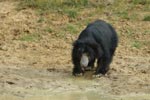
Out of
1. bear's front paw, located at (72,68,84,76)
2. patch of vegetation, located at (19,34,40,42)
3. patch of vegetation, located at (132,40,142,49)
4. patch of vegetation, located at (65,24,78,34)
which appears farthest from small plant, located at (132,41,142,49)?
bear's front paw, located at (72,68,84,76)

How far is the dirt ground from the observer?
941cm

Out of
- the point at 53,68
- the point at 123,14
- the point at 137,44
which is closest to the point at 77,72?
the point at 53,68

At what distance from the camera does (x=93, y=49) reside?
10.2m

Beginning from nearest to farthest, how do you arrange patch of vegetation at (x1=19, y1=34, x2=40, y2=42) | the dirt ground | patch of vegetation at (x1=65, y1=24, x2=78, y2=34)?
the dirt ground, patch of vegetation at (x1=19, y1=34, x2=40, y2=42), patch of vegetation at (x1=65, y1=24, x2=78, y2=34)

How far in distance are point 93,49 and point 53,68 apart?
121 centimetres

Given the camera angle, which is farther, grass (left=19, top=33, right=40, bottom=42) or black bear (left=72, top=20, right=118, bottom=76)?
grass (left=19, top=33, right=40, bottom=42)

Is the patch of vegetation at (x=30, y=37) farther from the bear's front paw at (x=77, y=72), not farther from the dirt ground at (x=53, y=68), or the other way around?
the bear's front paw at (x=77, y=72)

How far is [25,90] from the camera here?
9.50 meters

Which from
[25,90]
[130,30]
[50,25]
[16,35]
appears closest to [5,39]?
[16,35]

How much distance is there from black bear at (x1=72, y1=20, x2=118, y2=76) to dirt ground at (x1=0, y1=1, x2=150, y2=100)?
0.69 feet

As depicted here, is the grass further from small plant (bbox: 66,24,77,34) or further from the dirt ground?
small plant (bbox: 66,24,77,34)

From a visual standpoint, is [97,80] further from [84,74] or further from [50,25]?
[50,25]

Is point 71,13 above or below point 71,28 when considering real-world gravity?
above

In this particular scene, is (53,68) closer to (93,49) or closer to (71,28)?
(93,49)
